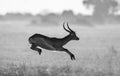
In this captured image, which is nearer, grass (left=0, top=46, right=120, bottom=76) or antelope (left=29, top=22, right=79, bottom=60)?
antelope (left=29, top=22, right=79, bottom=60)

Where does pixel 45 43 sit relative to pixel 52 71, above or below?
above

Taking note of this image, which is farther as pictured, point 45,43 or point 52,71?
point 52,71

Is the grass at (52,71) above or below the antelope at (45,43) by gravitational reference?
below

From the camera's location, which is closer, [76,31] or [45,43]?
[45,43]

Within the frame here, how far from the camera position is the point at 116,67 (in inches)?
718

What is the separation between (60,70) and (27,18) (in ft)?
272

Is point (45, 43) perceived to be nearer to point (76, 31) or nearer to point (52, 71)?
point (52, 71)

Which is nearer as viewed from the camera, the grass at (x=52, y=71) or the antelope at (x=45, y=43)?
the antelope at (x=45, y=43)

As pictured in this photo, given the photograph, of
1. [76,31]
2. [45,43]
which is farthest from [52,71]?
[76,31]

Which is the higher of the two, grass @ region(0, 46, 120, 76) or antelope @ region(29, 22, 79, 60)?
antelope @ region(29, 22, 79, 60)

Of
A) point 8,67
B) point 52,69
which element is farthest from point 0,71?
point 52,69

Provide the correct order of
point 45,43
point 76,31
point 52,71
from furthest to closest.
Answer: point 76,31 → point 52,71 → point 45,43

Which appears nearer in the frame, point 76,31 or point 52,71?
point 52,71

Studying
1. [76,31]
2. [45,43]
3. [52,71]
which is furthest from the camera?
[76,31]
